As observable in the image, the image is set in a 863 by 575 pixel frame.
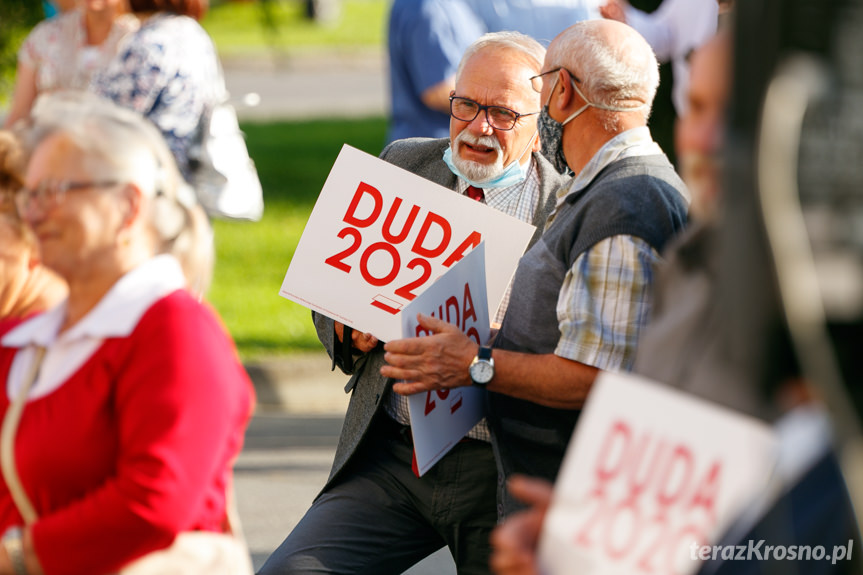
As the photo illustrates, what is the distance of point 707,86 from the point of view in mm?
1846

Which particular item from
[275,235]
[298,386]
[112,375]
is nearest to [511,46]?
[112,375]

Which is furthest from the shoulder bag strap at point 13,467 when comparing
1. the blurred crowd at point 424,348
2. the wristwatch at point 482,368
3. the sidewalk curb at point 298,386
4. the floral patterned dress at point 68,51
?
the sidewalk curb at point 298,386

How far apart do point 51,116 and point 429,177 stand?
4.52 ft

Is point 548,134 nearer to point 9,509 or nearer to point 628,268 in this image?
point 628,268

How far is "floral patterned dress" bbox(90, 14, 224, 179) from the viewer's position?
4543 millimetres

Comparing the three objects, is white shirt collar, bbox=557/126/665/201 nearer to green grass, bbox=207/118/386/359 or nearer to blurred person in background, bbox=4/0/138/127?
blurred person in background, bbox=4/0/138/127

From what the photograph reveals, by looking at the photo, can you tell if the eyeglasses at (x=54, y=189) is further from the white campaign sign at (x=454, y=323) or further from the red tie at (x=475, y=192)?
the red tie at (x=475, y=192)

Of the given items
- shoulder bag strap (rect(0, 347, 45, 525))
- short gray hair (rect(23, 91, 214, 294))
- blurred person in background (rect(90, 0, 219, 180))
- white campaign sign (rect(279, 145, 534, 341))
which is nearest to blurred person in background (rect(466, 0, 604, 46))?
blurred person in background (rect(90, 0, 219, 180))

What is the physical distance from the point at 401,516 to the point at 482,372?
624 millimetres

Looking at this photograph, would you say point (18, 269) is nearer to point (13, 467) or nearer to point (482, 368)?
point (13, 467)

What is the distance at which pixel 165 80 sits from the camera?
455 centimetres

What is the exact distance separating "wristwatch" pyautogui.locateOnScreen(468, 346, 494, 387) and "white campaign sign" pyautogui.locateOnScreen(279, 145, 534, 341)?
1.23 ft

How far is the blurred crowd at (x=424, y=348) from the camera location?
1.76 metres

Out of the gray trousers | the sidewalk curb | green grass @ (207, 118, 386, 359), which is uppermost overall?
the gray trousers
